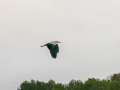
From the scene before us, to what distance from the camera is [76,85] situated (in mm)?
119688

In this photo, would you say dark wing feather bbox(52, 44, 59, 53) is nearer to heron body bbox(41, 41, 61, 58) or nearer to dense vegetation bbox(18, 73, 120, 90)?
heron body bbox(41, 41, 61, 58)

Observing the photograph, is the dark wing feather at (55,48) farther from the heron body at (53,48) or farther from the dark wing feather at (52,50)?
the dark wing feather at (52,50)

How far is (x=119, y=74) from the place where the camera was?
150m

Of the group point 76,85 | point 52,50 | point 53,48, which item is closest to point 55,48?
point 53,48

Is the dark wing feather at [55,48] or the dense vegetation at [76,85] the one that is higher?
the dense vegetation at [76,85]

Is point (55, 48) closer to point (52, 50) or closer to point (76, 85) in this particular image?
point (52, 50)

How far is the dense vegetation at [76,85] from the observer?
10619cm

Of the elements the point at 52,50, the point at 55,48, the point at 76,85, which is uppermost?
the point at 76,85

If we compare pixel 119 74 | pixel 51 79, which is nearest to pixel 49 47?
pixel 51 79

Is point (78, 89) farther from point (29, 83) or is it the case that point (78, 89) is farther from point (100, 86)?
point (29, 83)

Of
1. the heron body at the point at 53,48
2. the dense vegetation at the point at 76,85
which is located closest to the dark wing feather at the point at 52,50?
the heron body at the point at 53,48

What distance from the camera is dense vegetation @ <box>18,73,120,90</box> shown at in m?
106

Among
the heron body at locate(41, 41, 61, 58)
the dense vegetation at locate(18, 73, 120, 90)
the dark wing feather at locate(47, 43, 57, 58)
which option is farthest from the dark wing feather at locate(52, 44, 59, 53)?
the dense vegetation at locate(18, 73, 120, 90)

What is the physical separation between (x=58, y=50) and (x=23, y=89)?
3738 inches
